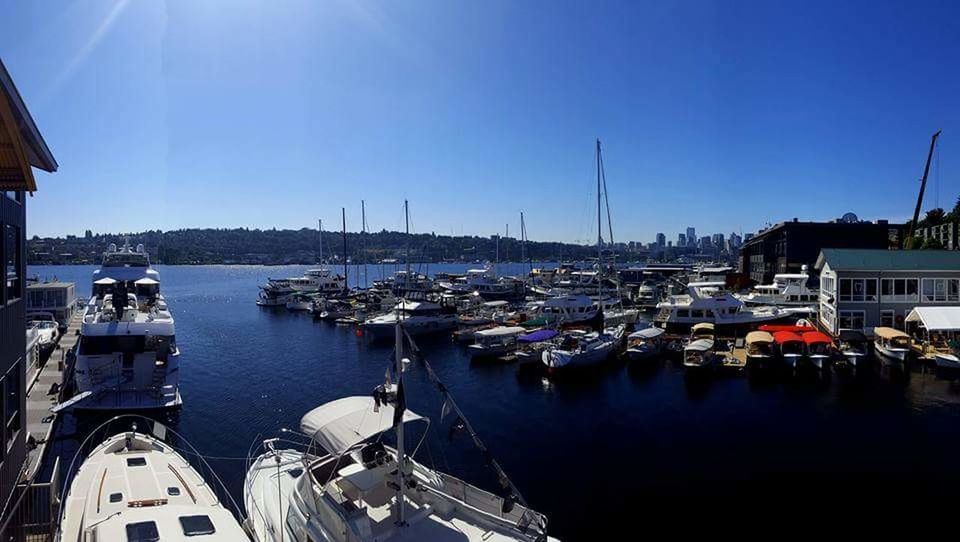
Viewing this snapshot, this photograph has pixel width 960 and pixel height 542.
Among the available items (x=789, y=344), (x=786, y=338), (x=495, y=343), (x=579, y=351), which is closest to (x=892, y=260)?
(x=789, y=344)

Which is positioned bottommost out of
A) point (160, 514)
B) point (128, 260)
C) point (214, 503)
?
point (214, 503)

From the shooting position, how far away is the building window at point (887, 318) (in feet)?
143

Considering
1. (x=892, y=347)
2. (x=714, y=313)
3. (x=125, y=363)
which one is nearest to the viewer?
(x=125, y=363)

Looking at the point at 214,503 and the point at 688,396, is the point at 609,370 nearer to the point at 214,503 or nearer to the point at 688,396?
the point at 688,396

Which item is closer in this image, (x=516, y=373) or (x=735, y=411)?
(x=735, y=411)

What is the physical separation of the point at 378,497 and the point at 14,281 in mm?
9859

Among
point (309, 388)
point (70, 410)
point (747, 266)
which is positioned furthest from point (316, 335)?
point (747, 266)

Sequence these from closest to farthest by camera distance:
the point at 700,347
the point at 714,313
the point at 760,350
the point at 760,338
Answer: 1. the point at 700,347
2. the point at 760,350
3. the point at 760,338
4. the point at 714,313

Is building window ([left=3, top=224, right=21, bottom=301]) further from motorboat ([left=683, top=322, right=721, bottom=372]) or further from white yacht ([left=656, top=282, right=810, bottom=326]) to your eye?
white yacht ([left=656, top=282, right=810, bottom=326])

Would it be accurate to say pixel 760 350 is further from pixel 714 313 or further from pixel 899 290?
pixel 899 290

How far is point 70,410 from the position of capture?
27047 mm

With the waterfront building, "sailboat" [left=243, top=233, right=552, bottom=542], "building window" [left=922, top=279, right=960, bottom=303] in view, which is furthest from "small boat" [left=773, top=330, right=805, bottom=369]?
the waterfront building

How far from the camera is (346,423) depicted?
45.0ft

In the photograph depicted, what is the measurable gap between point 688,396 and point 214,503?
25898 mm
